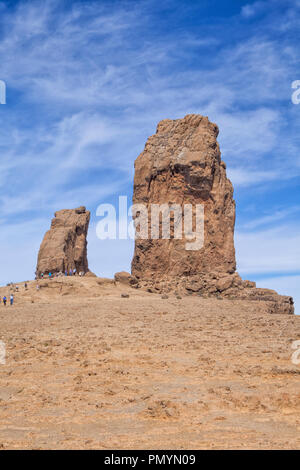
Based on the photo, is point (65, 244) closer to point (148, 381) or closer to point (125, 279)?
point (125, 279)

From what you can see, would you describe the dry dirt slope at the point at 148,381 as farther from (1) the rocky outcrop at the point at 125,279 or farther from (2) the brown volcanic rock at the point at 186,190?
(1) the rocky outcrop at the point at 125,279

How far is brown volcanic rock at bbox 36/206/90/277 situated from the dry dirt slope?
17.1 meters

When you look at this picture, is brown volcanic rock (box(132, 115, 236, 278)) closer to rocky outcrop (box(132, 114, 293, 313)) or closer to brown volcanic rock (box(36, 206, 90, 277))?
rocky outcrop (box(132, 114, 293, 313))

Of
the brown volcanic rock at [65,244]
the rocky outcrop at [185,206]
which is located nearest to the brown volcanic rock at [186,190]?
the rocky outcrop at [185,206]

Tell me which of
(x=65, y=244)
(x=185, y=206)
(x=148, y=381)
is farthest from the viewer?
(x=65, y=244)

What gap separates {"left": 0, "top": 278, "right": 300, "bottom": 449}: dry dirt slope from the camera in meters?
8.66

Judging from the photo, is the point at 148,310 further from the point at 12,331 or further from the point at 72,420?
the point at 72,420

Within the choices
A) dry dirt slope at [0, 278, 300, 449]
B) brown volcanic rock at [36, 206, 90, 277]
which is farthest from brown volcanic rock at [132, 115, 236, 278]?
dry dirt slope at [0, 278, 300, 449]

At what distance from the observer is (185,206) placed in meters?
33.9

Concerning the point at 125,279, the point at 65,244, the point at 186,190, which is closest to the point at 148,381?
the point at 125,279

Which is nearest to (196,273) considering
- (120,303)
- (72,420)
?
(120,303)

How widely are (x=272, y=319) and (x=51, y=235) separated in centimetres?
2559

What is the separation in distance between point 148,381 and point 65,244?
29.5 m

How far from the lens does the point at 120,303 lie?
24875 mm
